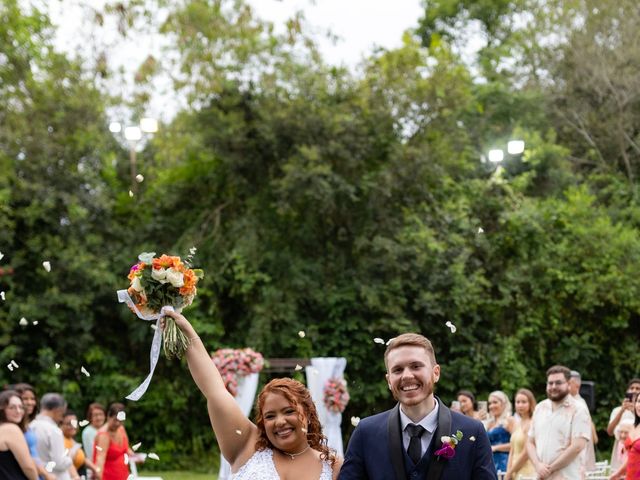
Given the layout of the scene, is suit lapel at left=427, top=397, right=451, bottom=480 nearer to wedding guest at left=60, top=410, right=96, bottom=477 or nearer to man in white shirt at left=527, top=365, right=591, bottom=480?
man in white shirt at left=527, top=365, right=591, bottom=480

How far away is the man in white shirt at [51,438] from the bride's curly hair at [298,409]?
4.25 metres

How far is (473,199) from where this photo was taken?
19438 mm

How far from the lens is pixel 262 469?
389cm

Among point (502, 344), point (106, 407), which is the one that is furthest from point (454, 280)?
point (106, 407)

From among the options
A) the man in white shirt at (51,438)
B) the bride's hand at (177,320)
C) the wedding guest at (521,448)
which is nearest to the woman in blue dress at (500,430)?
the wedding guest at (521,448)

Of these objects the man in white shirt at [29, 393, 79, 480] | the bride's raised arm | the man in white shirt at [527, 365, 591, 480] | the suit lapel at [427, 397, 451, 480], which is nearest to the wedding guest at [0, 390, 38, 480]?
the man in white shirt at [29, 393, 79, 480]

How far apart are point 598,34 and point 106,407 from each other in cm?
1294

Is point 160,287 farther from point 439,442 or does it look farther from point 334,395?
point 334,395

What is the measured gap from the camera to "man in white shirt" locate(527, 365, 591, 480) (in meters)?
7.34

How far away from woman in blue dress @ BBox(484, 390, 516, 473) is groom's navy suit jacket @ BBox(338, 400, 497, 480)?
6.56 m

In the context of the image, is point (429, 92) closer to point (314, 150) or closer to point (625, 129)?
point (314, 150)

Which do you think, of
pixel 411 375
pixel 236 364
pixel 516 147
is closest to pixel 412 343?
pixel 411 375

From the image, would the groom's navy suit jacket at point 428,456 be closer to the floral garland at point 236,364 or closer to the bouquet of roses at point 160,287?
the bouquet of roses at point 160,287

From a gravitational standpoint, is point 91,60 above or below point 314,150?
above
